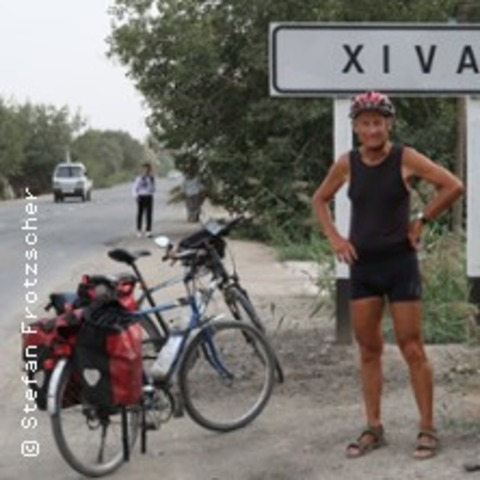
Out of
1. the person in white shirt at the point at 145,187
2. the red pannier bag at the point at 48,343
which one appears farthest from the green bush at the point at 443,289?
the person in white shirt at the point at 145,187

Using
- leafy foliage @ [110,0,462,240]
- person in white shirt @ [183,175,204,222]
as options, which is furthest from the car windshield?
leafy foliage @ [110,0,462,240]

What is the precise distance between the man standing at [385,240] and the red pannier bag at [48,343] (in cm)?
139

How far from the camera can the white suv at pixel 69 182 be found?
178 feet

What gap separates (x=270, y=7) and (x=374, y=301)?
1774 centimetres

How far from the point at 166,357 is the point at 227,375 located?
697mm

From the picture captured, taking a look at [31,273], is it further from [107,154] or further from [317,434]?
[107,154]

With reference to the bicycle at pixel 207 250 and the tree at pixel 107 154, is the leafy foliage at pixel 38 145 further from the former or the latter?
the bicycle at pixel 207 250

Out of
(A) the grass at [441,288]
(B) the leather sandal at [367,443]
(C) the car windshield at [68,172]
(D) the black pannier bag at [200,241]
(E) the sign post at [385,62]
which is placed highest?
(E) the sign post at [385,62]

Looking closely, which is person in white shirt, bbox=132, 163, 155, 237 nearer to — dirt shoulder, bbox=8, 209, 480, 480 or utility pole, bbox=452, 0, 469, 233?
utility pole, bbox=452, 0, 469, 233

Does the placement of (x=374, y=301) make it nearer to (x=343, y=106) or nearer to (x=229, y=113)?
(x=343, y=106)

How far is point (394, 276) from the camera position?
5.52m

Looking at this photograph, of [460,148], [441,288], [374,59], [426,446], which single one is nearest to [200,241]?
[426,446]

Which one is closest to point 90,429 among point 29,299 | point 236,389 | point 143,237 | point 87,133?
point 236,389

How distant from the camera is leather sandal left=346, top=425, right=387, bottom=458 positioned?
5.60 m
